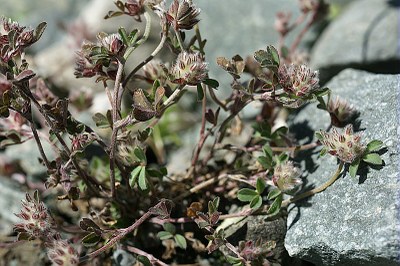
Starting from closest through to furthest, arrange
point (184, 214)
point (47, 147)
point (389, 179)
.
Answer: point (389, 179), point (184, 214), point (47, 147)

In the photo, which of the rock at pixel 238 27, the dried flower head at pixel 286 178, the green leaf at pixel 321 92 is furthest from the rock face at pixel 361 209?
the rock at pixel 238 27

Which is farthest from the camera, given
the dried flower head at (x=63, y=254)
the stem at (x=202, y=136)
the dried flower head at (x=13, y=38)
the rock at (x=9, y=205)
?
the rock at (x=9, y=205)

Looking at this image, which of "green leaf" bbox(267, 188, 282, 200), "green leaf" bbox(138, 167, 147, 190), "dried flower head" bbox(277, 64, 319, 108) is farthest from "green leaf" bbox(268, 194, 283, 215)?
"green leaf" bbox(138, 167, 147, 190)

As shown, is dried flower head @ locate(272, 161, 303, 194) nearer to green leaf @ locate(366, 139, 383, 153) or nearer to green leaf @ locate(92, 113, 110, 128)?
green leaf @ locate(366, 139, 383, 153)

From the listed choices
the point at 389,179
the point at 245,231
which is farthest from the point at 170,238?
the point at 389,179

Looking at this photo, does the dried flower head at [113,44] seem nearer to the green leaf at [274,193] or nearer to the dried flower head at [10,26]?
the dried flower head at [10,26]

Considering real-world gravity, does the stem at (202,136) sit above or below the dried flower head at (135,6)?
below

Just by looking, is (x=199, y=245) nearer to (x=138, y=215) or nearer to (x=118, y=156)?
(x=138, y=215)
